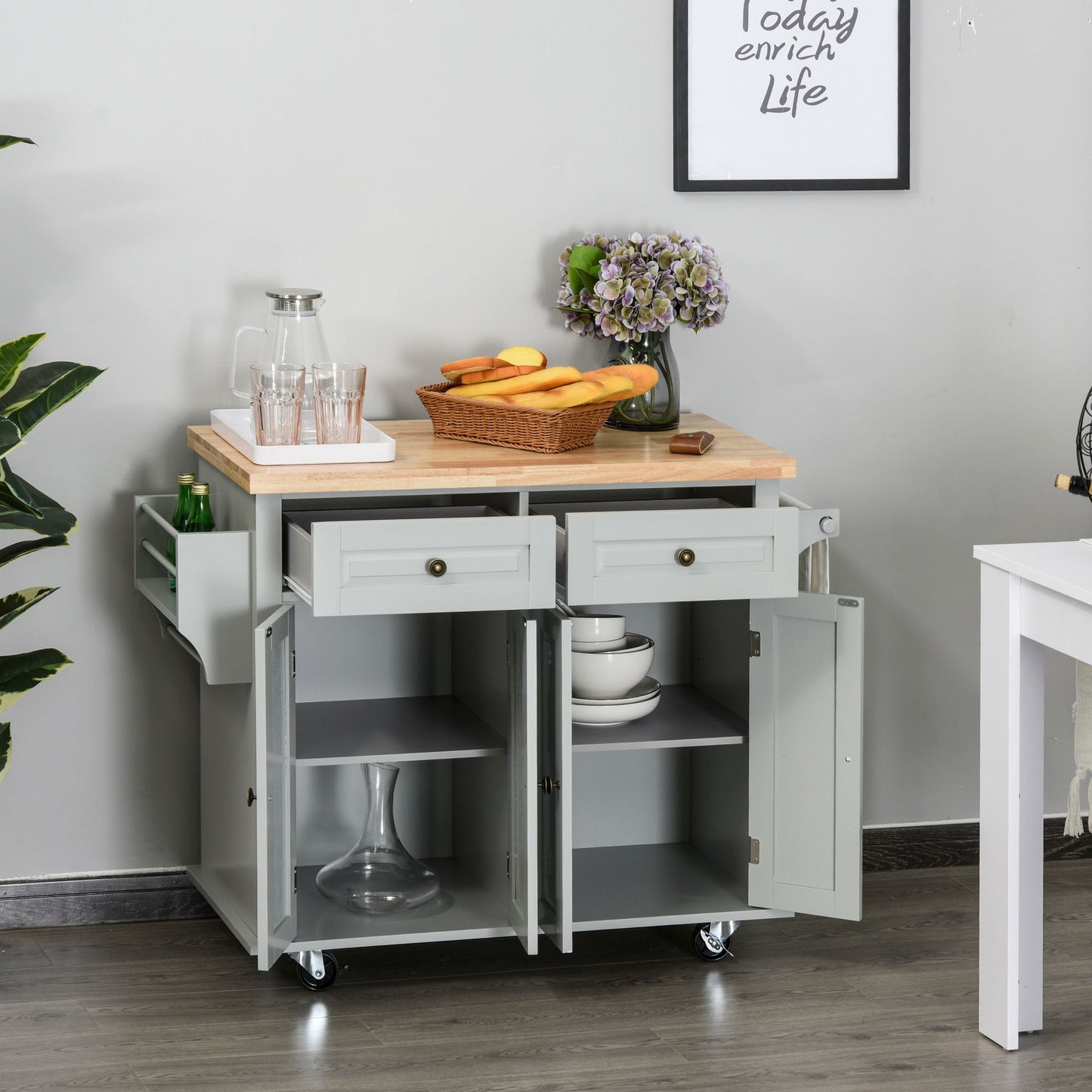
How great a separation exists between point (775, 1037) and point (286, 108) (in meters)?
1.75

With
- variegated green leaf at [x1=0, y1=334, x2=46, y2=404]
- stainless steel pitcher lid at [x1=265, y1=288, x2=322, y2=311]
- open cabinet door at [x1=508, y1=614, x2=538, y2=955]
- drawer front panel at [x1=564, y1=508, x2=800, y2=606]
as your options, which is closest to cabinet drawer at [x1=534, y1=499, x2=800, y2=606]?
drawer front panel at [x1=564, y1=508, x2=800, y2=606]

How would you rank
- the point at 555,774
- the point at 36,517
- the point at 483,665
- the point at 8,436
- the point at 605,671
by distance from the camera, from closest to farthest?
the point at 8,436 < the point at 36,517 < the point at 555,774 < the point at 605,671 < the point at 483,665

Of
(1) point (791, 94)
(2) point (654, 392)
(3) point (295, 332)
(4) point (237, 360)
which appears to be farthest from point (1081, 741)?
(4) point (237, 360)

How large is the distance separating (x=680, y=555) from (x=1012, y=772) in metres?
0.58

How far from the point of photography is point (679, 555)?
7.92 ft

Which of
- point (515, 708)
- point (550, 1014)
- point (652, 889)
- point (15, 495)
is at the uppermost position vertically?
point (15, 495)

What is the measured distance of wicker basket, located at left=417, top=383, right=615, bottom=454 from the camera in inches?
98.8

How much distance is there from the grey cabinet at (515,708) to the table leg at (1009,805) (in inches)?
9.9

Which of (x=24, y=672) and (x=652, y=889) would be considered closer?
(x=24, y=672)

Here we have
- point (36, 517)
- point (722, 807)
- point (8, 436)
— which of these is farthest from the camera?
point (722, 807)

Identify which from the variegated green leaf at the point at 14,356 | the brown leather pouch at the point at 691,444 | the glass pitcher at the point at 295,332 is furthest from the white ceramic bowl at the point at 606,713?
the variegated green leaf at the point at 14,356

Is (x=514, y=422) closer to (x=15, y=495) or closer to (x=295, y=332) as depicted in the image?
(x=295, y=332)

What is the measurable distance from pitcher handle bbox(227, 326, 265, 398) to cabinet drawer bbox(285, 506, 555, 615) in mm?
400

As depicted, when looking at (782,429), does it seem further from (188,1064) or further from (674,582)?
(188,1064)
